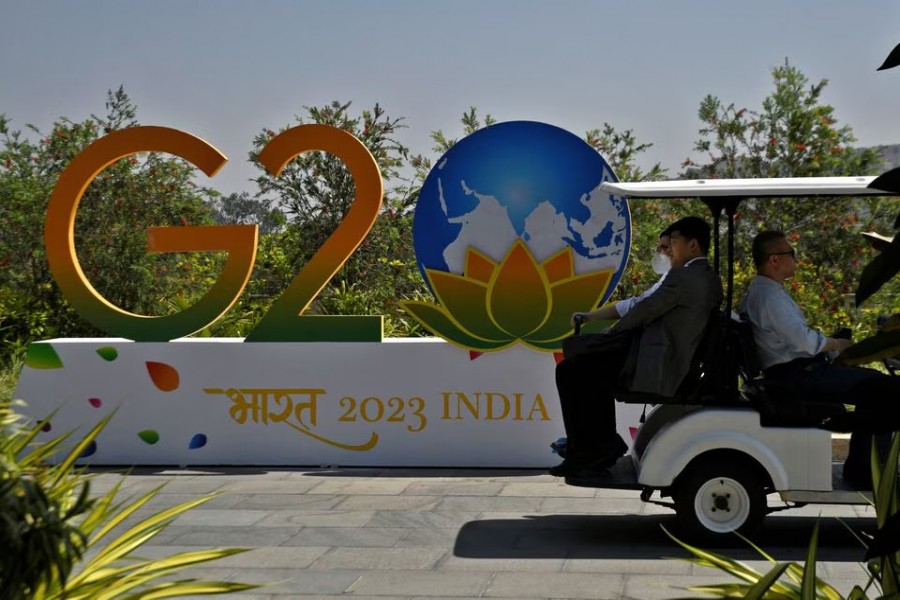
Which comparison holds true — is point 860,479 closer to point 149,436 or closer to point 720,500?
point 720,500

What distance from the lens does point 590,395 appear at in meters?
7.43

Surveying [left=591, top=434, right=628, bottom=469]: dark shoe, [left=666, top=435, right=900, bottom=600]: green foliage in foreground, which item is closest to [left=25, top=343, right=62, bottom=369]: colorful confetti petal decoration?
[left=591, top=434, right=628, bottom=469]: dark shoe

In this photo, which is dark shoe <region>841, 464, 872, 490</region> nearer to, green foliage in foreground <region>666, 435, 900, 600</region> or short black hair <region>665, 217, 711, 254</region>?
short black hair <region>665, 217, 711, 254</region>

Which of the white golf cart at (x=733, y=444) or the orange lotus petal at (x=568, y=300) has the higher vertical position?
the orange lotus petal at (x=568, y=300)

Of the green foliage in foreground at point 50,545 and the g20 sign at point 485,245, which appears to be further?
the g20 sign at point 485,245

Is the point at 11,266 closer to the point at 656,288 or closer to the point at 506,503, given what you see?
the point at 506,503

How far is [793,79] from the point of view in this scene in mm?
14555

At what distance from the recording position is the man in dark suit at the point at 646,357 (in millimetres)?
7188

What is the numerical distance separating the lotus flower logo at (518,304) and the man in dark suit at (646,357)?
262 centimetres

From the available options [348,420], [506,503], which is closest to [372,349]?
[348,420]

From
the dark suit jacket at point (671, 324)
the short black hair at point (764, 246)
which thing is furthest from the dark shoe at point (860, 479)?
the short black hair at point (764, 246)

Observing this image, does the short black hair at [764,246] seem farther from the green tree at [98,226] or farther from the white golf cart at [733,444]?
the green tree at [98,226]

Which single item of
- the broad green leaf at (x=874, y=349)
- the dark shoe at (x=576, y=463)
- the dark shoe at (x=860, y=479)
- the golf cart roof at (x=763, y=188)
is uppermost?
the golf cart roof at (x=763, y=188)

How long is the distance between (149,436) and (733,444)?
5.14 metres
